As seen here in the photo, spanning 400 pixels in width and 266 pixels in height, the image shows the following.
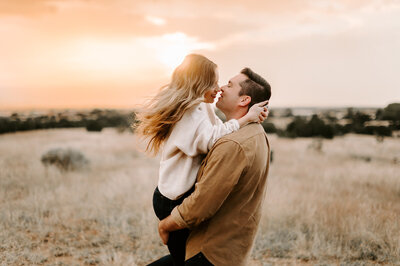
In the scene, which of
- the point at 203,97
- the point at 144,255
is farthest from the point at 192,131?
the point at 144,255

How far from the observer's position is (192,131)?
80.4 inches

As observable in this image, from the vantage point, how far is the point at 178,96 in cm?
213

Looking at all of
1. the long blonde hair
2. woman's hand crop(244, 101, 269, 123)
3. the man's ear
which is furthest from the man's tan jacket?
the long blonde hair

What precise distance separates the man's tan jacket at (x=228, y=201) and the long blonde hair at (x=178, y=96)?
0.37m

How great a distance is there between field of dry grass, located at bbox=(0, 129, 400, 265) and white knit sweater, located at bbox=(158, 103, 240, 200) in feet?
1.86

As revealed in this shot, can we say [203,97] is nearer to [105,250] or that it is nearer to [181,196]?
[181,196]

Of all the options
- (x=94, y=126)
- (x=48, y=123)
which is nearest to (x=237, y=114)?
(x=48, y=123)

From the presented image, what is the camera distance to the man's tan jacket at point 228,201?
180 cm

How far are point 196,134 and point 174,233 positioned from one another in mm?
655

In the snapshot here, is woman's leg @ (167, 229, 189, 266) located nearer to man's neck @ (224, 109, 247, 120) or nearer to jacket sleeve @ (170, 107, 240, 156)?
jacket sleeve @ (170, 107, 240, 156)

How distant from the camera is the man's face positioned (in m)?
2.28

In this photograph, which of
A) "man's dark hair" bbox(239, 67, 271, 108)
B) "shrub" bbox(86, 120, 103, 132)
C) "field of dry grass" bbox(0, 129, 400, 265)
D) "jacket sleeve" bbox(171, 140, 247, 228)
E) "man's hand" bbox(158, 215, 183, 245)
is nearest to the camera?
"jacket sleeve" bbox(171, 140, 247, 228)

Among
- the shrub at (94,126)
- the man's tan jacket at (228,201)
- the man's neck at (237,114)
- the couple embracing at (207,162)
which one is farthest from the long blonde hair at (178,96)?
the shrub at (94,126)

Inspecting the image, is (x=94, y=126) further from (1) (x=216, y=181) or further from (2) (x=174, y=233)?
(1) (x=216, y=181)
